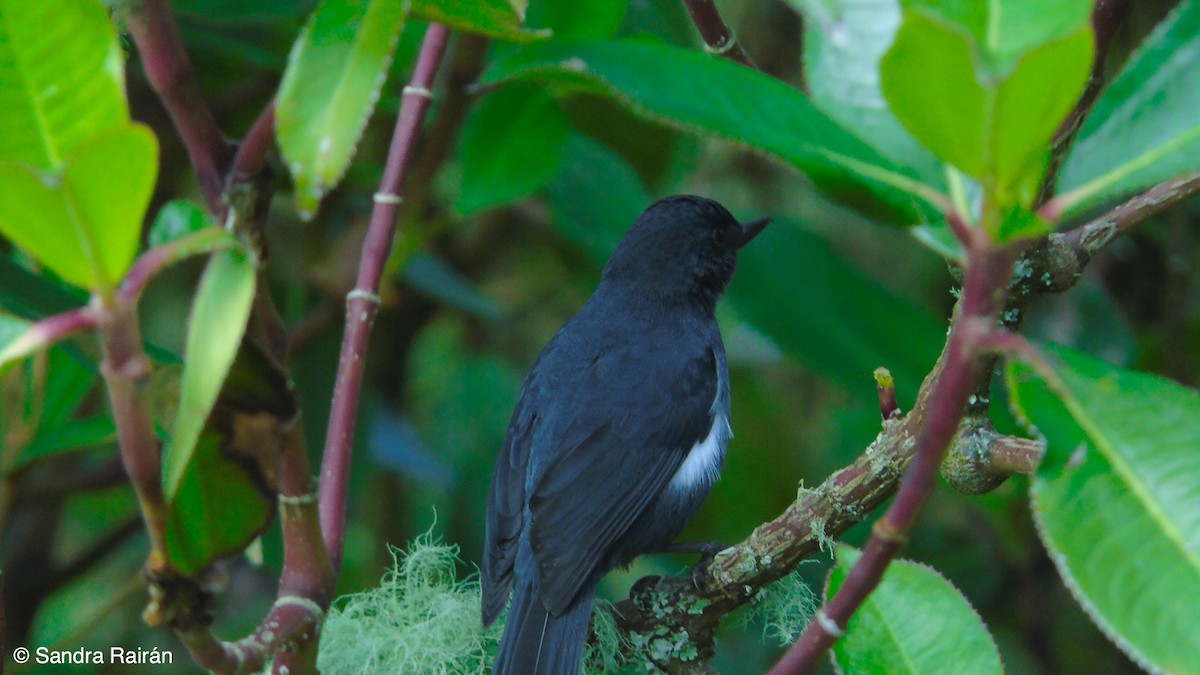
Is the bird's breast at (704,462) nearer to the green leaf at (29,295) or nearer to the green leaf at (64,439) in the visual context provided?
the green leaf at (64,439)

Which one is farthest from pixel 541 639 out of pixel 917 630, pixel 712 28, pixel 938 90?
pixel 938 90

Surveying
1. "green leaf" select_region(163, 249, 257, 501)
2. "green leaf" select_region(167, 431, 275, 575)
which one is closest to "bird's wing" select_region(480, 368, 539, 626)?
"green leaf" select_region(167, 431, 275, 575)

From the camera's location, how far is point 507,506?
2152 mm

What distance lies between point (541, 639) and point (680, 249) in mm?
1067

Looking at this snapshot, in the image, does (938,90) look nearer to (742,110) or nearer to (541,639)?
(742,110)

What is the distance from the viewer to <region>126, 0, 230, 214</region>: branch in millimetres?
1084

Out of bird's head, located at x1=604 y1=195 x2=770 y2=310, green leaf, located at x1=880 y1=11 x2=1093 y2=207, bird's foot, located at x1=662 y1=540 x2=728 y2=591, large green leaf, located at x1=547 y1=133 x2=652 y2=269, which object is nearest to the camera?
green leaf, located at x1=880 y1=11 x2=1093 y2=207

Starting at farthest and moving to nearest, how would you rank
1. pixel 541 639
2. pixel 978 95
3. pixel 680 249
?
1. pixel 680 249
2. pixel 541 639
3. pixel 978 95

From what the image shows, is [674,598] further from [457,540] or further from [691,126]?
[457,540]

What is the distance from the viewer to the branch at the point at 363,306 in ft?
4.27

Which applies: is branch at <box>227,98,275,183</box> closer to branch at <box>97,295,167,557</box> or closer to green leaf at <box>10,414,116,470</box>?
branch at <box>97,295,167,557</box>

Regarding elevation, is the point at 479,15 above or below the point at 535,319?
above

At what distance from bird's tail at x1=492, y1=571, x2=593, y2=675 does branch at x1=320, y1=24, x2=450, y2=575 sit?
539 millimetres

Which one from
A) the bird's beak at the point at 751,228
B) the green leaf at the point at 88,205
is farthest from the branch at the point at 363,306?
the bird's beak at the point at 751,228
